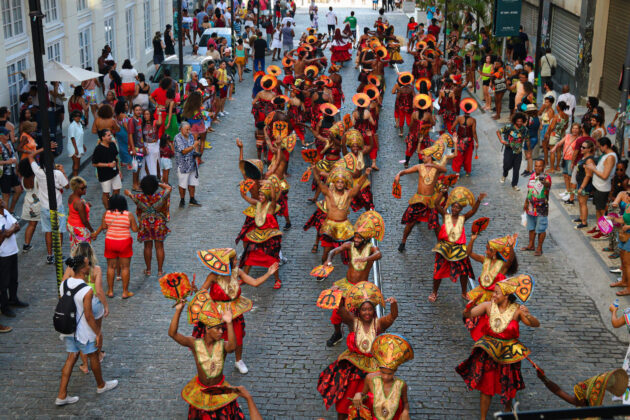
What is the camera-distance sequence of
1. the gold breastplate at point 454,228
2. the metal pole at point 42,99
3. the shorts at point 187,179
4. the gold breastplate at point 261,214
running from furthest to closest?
the shorts at point 187,179, the gold breastplate at point 261,214, the gold breastplate at point 454,228, the metal pole at point 42,99

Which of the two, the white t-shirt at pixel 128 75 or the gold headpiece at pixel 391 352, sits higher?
the gold headpiece at pixel 391 352

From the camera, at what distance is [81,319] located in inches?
362

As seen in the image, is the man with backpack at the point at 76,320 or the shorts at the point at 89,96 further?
the shorts at the point at 89,96

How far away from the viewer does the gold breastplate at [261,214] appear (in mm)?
12637

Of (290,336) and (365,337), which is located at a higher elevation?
(365,337)

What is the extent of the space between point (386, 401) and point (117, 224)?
5.70 metres

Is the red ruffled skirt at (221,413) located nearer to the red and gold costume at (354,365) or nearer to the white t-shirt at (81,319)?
the red and gold costume at (354,365)

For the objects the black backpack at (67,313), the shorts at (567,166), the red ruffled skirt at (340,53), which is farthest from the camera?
the red ruffled skirt at (340,53)

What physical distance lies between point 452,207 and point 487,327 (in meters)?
3.26

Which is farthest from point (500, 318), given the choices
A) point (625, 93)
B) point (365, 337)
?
point (625, 93)

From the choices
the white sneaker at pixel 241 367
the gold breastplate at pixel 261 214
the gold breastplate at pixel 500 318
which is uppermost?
the gold breastplate at pixel 500 318

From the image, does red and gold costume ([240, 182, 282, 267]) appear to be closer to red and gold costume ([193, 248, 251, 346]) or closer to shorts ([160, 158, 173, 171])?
red and gold costume ([193, 248, 251, 346])

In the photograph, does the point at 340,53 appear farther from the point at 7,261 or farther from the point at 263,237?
the point at 7,261

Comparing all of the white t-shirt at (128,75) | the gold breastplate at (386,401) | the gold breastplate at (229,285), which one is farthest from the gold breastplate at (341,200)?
the white t-shirt at (128,75)
